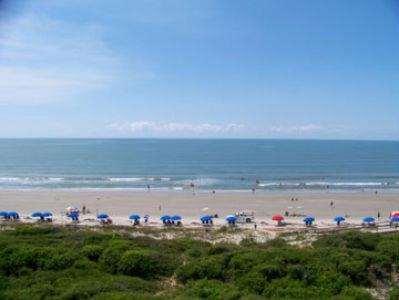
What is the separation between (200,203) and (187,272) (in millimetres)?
26347

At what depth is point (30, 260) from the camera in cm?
1205

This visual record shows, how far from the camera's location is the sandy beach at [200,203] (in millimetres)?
31633

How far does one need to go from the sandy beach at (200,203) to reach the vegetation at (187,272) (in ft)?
46.8

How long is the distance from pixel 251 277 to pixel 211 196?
3119 centimetres

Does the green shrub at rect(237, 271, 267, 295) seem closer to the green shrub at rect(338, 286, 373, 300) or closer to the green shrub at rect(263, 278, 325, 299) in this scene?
the green shrub at rect(263, 278, 325, 299)

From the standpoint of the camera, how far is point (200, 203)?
124 ft

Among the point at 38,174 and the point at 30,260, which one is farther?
the point at 38,174

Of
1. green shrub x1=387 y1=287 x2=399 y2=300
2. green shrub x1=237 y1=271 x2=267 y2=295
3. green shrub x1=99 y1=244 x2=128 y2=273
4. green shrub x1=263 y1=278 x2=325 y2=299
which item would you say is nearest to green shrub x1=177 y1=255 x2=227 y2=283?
green shrub x1=237 y1=271 x2=267 y2=295

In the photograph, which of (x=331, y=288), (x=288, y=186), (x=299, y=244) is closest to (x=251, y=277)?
(x=331, y=288)

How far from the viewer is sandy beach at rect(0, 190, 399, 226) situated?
104 feet

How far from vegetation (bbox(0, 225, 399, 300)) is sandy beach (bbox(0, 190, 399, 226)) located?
14272 millimetres

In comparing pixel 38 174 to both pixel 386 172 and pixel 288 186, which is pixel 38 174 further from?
pixel 386 172

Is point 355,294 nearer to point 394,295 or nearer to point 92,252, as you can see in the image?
point 394,295

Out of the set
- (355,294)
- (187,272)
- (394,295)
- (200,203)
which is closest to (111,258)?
(187,272)
